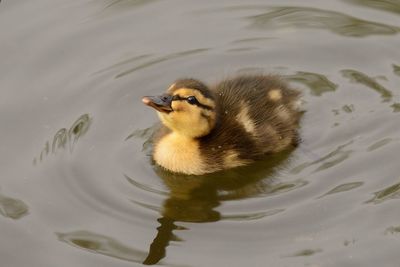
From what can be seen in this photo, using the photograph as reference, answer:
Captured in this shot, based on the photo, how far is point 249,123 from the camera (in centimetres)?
644

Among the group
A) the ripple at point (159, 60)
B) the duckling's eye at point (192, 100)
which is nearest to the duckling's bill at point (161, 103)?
the duckling's eye at point (192, 100)

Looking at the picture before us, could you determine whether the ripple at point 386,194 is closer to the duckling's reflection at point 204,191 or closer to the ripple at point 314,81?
the duckling's reflection at point 204,191

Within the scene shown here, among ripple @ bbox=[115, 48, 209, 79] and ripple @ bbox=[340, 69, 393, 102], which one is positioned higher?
ripple @ bbox=[115, 48, 209, 79]

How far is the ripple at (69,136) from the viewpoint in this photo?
21.6 feet

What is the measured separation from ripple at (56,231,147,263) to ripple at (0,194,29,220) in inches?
13.0

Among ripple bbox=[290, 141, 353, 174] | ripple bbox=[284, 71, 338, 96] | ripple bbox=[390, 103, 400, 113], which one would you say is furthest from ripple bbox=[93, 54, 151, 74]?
ripple bbox=[390, 103, 400, 113]

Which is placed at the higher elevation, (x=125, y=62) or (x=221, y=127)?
(x=125, y=62)

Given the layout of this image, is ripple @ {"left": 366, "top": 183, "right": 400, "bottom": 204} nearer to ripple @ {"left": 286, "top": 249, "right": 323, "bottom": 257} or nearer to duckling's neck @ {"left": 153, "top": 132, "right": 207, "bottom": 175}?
ripple @ {"left": 286, "top": 249, "right": 323, "bottom": 257}

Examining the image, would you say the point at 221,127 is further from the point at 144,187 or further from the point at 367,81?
the point at 367,81

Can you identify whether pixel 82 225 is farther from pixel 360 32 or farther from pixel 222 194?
pixel 360 32

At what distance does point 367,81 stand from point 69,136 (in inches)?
80.3

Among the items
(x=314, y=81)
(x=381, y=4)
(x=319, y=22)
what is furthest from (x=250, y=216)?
(x=381, y=4)

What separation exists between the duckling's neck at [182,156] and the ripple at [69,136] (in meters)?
0.57

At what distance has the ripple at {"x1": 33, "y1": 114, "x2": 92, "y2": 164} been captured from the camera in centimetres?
658
